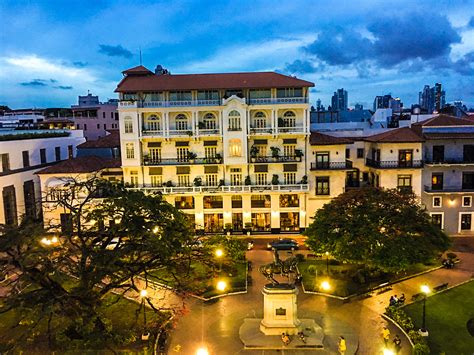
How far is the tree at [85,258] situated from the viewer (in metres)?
22.4

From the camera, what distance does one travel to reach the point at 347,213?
36094mm

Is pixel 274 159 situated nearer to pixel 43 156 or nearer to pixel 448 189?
pixel 448 189

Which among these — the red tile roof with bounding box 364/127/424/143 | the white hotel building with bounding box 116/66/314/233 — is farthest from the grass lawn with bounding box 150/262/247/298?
the red tile roof with bounding box 364/127/424/143

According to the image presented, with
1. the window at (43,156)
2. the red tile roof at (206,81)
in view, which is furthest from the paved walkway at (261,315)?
the window at (43,156)

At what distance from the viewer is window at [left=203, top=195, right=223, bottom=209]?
2100 inches

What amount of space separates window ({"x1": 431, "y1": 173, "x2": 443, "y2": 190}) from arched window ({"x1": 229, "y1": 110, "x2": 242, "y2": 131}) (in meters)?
23.1

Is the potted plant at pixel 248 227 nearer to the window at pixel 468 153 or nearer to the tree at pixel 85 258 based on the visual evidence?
the tree at pixel 85 258

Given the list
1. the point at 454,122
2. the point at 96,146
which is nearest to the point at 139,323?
the point at 96,146

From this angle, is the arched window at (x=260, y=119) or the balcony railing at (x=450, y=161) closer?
the balcony railing at (x=450, y=161)

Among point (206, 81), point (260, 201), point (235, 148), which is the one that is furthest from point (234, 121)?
point (260, 201)

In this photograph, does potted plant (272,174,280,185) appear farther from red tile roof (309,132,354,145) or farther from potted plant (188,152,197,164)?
potted plant (188,152,197,164)

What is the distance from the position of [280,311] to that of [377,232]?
11.1m

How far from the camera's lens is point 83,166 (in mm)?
51969

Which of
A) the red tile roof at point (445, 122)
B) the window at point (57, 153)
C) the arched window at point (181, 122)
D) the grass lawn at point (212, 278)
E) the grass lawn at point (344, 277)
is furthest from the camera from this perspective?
the window at point (57, 153)
